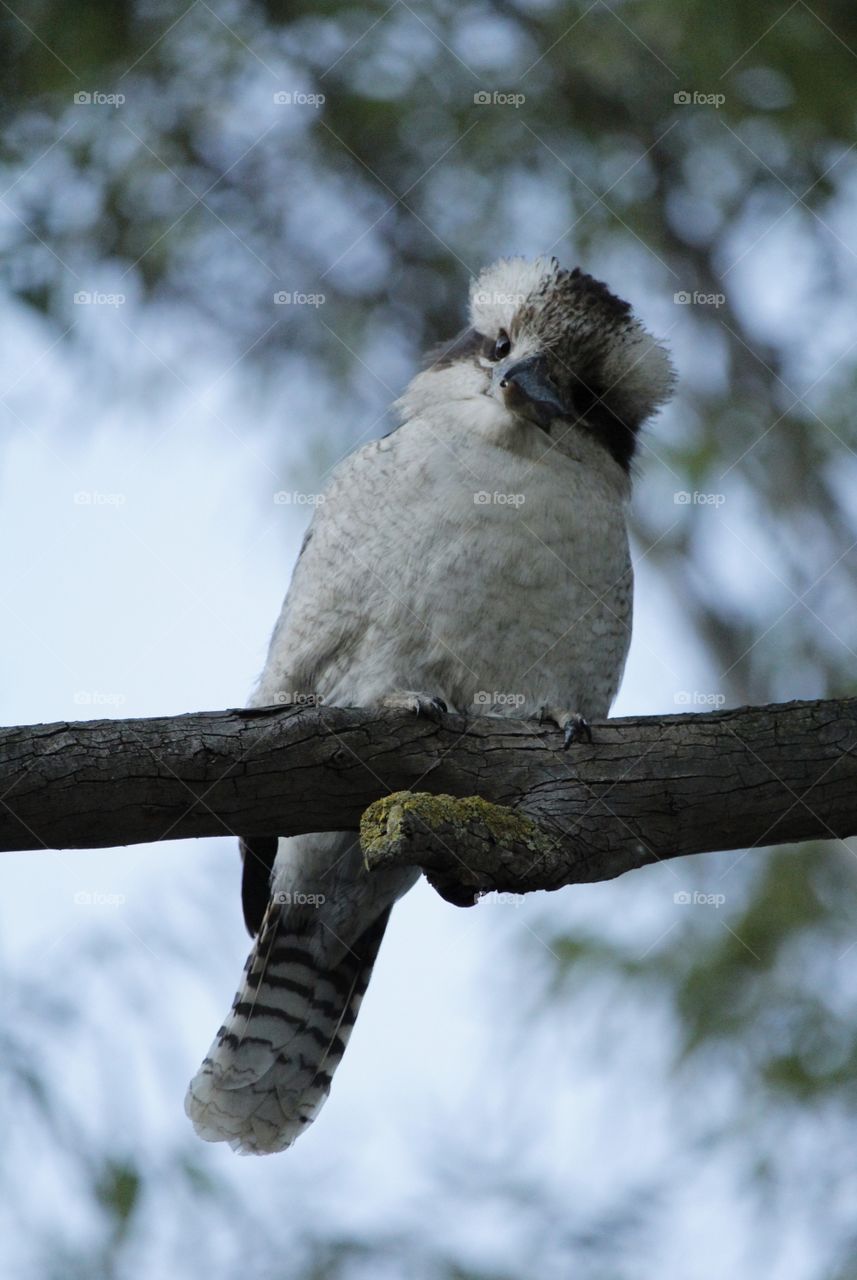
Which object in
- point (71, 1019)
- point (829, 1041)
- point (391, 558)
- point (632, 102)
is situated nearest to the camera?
point (391, 558)

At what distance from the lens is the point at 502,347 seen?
176 inches

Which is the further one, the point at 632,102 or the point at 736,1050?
the point at 632,102

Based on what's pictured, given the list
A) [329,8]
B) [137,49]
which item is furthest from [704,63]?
[137,49]

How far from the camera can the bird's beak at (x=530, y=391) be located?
413 centimetres

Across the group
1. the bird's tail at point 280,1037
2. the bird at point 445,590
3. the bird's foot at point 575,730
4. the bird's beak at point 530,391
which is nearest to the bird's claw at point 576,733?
the bird's foot at point 575,730

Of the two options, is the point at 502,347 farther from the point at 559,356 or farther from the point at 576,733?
the point at 576,733

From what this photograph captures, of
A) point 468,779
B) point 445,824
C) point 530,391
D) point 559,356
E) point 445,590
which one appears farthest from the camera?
point 559,356

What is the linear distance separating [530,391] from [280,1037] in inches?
86.1

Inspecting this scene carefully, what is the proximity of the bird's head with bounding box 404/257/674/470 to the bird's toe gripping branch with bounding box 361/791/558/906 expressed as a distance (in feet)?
5.13

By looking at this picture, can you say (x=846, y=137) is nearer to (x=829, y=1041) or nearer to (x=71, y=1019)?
(x=829, y=1041)

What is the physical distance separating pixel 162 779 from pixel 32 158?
10.9ft

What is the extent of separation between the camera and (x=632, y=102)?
20.1 ft

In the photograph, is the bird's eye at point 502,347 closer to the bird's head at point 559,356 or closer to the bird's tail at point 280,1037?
the bird's head at point 559,356

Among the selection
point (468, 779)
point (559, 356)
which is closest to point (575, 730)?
point (468, 779)
